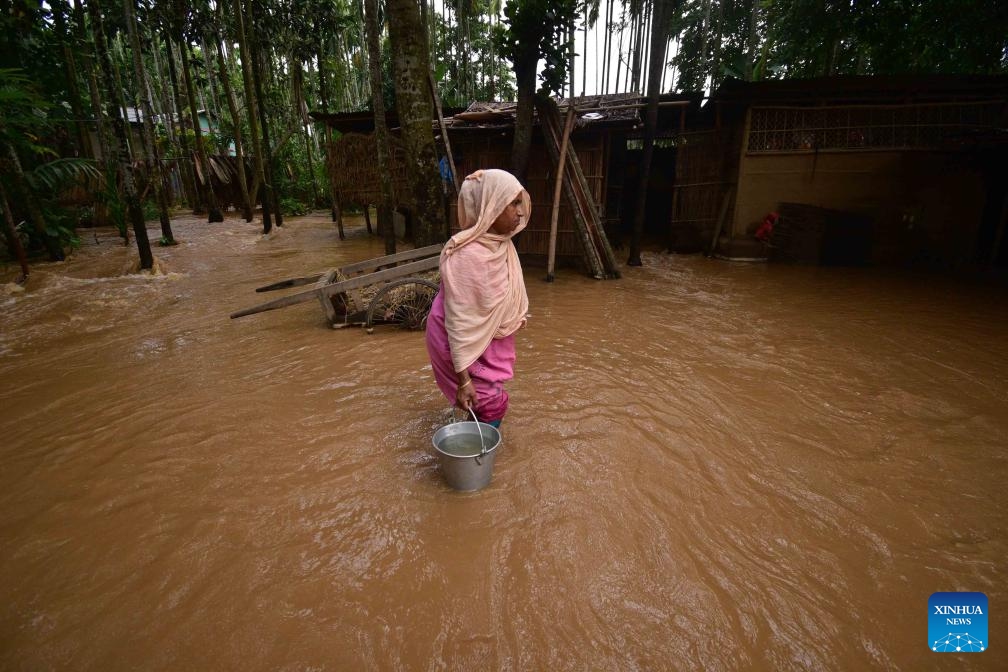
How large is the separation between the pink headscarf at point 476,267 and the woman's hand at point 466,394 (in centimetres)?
11

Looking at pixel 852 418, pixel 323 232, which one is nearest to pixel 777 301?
pixel 852 418

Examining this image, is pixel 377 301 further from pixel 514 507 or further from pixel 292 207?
pixel 292 207

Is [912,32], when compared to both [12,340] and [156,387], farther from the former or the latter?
[12,340]

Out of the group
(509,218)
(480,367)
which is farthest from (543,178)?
(480,367)

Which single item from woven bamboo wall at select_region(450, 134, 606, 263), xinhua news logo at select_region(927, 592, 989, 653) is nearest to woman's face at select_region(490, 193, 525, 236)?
xinhua news logo at select_region(927, 592, 989, 653)

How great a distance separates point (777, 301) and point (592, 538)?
5750 millimetres

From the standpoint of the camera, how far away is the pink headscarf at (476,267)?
209 centimetres

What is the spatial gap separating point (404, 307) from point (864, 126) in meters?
9.68

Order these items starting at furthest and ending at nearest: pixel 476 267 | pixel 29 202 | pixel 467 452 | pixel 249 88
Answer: pixel 249 88
pixel 29 202
pixel 467 452
pixel 476 267

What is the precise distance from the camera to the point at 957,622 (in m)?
1.73

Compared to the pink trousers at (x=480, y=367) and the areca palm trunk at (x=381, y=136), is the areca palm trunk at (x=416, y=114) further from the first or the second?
the pink trousers at (x=480, y=367)

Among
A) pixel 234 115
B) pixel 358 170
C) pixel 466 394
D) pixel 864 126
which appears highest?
pixel 234 115

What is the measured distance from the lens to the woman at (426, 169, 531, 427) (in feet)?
6.88

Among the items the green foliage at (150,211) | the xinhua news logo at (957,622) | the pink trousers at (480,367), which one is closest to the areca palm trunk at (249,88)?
the green foliage at (150,211)
